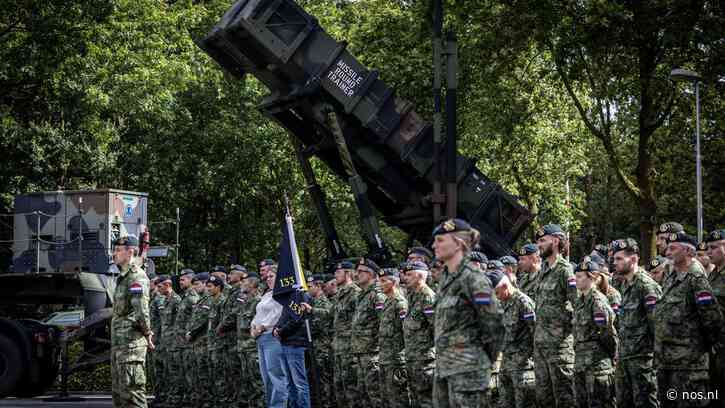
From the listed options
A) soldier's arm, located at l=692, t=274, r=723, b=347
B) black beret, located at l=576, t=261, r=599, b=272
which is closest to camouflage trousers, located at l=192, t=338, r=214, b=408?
black beret, located at l=576, t=261, r=599, b=272

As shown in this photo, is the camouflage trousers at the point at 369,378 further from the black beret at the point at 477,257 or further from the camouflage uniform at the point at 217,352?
the camouflage uniform at the point at 217,352

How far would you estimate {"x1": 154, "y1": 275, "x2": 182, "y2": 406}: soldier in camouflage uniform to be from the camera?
1459 centimetres

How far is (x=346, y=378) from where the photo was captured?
12.3 metres

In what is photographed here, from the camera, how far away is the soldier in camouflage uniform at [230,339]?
13.3 m

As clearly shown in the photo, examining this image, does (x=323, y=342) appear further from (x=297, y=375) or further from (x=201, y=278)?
(x=297, y=375)

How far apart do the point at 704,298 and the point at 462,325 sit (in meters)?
2.46

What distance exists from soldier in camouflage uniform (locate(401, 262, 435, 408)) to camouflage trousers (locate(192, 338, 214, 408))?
4655mm

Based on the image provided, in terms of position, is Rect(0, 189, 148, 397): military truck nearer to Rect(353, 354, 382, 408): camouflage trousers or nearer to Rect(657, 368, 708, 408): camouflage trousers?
Rect(353, 354, 382, 408): camouflage trousers

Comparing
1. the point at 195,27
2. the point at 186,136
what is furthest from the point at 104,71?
the point at 195,27

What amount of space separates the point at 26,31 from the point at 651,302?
17925 millimetres

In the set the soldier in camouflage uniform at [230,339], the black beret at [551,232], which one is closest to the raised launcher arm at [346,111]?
the soldier in camouflage uniform at [230,339]

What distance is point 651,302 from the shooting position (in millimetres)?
9258

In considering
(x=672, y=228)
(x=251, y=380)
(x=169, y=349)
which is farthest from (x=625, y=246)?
(x=169, y=349)

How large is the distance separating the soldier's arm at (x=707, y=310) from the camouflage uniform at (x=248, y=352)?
5.89 meters
